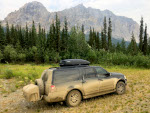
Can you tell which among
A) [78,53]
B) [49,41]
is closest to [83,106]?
[78,53]

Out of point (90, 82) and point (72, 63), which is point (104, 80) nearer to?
point (90, 82)

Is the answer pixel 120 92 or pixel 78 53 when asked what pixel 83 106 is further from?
pixel 78 53

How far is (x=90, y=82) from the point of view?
291 inches

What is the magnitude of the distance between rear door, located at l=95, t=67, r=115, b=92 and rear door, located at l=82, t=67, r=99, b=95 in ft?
0.98

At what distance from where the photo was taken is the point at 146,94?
320 inches

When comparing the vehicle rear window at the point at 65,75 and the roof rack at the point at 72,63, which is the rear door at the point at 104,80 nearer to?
the roof rack at the point at 72,63

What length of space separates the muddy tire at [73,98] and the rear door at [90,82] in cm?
49

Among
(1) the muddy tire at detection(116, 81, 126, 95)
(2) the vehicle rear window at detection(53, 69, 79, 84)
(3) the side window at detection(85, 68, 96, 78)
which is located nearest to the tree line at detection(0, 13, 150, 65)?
(1) the muddy tire at detection(116, 81, 126, 95)

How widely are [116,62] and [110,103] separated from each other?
27.2 meters

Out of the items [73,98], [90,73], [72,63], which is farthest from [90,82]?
[72,63]

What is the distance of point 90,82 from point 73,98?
51.0 inches

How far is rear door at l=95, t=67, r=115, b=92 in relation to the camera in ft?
25.5

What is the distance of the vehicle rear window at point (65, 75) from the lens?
6652 millimetres

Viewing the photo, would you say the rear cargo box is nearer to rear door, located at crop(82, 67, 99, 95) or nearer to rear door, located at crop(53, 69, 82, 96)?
rear door, located at crop(53, 69, 82, 96)
